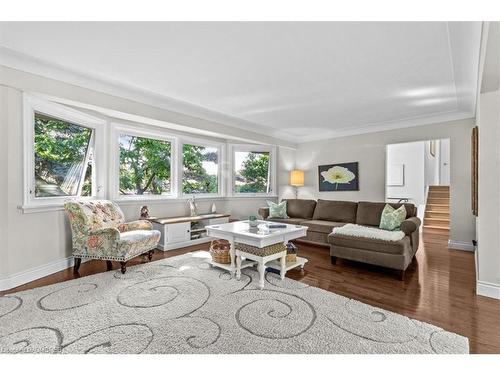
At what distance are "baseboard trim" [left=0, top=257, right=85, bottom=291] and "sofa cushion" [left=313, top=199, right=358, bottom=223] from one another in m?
4.07

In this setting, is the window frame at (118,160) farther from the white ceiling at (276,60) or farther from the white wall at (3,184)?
the white wall at (3,184)

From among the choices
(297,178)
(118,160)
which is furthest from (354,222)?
(118,160)

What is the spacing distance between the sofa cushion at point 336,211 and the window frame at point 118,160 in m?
2.82

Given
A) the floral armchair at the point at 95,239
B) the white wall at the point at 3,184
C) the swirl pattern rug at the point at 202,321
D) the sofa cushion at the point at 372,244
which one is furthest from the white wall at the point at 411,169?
the white wall at the point at 3,184

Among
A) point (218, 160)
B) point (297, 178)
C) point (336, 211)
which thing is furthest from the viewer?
point (297, 178)

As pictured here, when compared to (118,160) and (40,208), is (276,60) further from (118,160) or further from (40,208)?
(40,208)

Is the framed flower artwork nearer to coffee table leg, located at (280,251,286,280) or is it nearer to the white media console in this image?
the white media console

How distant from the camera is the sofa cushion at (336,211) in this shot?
14.9 feet

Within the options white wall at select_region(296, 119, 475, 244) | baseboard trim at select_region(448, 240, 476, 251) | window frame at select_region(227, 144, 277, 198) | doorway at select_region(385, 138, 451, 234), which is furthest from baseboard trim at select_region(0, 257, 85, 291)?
doorway at select_region(385, 138, 451, 234)

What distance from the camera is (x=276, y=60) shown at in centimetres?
249

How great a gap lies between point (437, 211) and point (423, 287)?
16.4 feet

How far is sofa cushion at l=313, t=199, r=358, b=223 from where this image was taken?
14.9 feet

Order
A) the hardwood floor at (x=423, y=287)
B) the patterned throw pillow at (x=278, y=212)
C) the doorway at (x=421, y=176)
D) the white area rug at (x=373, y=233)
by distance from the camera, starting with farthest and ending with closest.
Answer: the doorway at (x=421, y=176)
the patterned throw pillow at (x=278, y=212)
the white area rug at (x=373, y=233)
the hardwood floor at (x=423, y=287)
